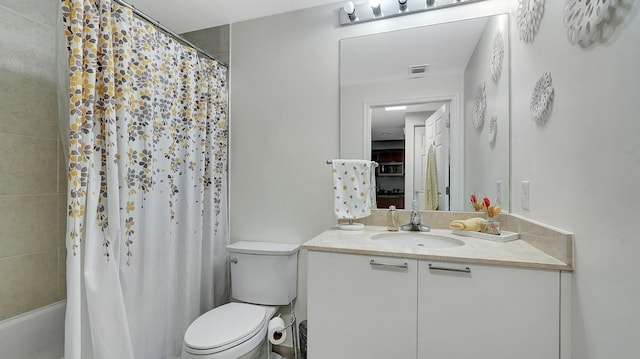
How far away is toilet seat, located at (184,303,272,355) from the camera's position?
48.1 inches

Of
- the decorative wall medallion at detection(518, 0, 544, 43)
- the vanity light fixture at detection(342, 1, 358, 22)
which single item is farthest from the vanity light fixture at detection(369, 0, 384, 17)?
the decorative wall medallion at detection(518, 0, 544, 43)

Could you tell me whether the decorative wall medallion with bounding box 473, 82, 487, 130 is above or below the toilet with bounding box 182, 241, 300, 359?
above

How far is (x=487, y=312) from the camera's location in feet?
3.30

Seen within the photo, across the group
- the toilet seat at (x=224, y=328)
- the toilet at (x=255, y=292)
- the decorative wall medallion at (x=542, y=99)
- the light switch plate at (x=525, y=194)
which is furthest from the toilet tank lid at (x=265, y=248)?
the decorative wall medallion at (x=542, y=99)

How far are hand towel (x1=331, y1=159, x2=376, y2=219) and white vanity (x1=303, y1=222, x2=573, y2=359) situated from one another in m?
0.35

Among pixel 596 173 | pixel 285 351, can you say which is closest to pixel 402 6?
pixel 596 173

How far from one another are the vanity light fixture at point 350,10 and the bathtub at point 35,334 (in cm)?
226

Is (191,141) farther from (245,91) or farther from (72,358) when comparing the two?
(72,358)

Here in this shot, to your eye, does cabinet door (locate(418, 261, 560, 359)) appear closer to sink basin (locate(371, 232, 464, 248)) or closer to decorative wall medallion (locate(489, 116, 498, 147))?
sink basin (locate(371, 232, 464, 248))

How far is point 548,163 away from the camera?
105cm

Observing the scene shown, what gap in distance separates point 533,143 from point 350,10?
125 cm

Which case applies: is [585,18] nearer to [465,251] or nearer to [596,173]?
[596,173]

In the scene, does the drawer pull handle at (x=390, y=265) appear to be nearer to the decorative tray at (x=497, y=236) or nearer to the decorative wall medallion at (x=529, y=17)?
the decorative tray at (x=497, y=236)

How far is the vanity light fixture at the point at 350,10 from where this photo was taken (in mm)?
1651
